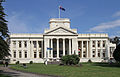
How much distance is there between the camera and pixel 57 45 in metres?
71.0

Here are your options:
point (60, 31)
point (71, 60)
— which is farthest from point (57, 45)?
point (71, 60)

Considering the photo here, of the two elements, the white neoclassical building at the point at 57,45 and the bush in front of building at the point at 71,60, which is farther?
the white neoclassical building at the point at 57,45

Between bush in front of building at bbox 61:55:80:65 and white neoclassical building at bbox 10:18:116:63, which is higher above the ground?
white neoclassical building at bbox 10:18:116:63

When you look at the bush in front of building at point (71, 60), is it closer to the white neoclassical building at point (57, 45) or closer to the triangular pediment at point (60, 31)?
the white neoclassical building at point (57, 45)

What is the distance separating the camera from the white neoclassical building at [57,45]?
71250mm

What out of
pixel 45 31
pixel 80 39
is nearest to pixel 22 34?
Result: pixel 45 31

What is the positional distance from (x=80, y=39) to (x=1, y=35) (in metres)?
53.8

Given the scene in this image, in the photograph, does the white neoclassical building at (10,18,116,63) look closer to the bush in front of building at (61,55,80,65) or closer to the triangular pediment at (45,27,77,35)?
the triangular pediment at (45,27,77,35)

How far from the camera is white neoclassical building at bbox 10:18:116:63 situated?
71.2 metres

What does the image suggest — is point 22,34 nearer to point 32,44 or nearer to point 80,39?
point 32,44

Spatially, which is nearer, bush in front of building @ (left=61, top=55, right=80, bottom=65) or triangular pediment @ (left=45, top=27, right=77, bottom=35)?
bush in front of building @ (left=61, top=55, right=80, bottom=65)

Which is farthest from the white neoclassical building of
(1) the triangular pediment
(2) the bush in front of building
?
(2) the bush in front of building

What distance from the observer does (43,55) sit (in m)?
75.8

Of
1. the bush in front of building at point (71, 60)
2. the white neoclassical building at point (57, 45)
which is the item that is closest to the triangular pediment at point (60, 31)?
the white neoclassical building at point (57, 45)
